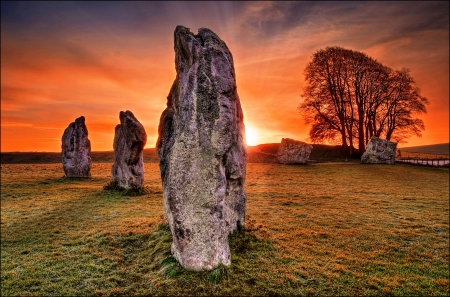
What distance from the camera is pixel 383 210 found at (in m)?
12.5

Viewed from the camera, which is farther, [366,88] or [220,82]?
[366,88]

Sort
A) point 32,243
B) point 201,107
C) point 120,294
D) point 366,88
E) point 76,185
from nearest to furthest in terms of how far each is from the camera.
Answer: point 120,294
point 201,107
point 32,243
point 76,185
point 366,88

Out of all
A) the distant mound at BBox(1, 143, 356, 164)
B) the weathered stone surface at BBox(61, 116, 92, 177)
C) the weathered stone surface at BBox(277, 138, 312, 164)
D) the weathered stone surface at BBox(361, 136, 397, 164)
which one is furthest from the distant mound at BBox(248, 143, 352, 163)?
the weathered stone surface at BBox(61, 116, 92, 177)

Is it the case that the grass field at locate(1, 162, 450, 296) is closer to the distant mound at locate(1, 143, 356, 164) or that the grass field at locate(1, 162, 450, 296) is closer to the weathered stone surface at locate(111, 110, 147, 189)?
the weathered stone surface at locate(111, 110, 147, 189)

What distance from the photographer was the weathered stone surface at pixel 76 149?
2097cm

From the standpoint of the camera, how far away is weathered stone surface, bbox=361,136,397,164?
98.7ft

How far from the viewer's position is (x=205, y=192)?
232 inches

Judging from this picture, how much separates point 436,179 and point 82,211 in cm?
2391

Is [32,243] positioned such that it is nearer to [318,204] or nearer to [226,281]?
[226,281]

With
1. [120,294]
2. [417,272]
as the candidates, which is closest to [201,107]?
[120,294]

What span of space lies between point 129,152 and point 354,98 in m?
30.5

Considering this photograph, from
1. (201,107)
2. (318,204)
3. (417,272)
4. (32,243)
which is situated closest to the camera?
(201,107)

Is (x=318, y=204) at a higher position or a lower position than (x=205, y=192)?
lower

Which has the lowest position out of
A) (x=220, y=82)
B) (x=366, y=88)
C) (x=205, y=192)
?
(x=205, y=192)
